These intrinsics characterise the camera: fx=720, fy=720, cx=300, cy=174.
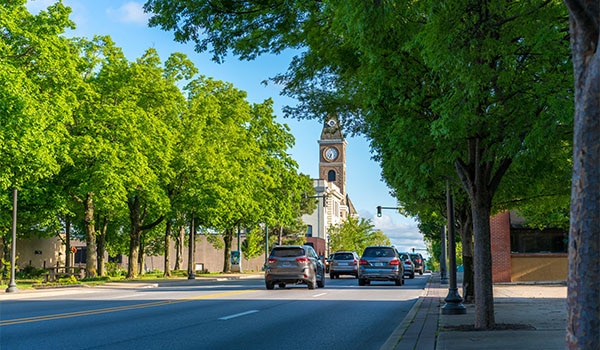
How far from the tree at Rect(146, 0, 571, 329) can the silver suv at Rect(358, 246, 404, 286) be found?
64.8ft

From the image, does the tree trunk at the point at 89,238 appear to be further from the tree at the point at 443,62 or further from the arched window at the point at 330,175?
the arched window at the point at 330,175

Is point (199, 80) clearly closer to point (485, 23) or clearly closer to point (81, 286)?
point (81, 286)

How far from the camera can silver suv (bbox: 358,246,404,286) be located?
33.1 metres

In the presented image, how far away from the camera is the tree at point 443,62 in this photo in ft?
29.3

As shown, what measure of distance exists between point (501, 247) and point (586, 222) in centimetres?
3293

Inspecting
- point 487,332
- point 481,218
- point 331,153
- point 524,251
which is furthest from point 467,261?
point 331,153

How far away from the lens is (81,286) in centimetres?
3070

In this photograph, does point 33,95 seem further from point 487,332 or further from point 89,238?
point 487,332

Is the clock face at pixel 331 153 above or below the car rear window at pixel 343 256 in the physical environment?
above

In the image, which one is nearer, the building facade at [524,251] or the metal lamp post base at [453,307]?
the metal lamp post base at [453,307]

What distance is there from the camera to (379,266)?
109 feet

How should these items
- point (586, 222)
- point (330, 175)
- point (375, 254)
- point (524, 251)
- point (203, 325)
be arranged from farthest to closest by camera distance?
point (330, 175), point (524, 251), point (375, 254), point (203, 325), point (586, 222)

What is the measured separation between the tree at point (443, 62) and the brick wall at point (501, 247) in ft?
79.6

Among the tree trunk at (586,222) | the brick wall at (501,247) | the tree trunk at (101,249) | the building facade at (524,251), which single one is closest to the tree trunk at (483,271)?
the tree trunk at (586,222)
